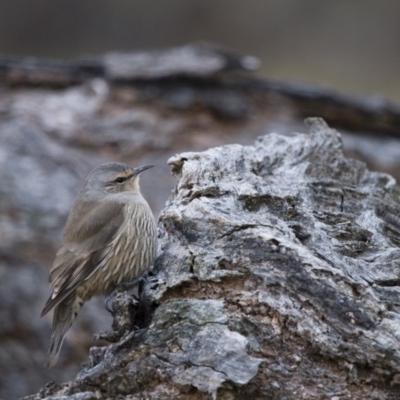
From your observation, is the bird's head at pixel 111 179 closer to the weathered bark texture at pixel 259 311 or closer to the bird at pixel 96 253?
the bird at pixel 96 253

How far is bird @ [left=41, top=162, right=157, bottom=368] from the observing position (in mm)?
4961

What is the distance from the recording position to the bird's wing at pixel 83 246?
505cm

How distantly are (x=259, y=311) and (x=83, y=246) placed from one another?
176cm

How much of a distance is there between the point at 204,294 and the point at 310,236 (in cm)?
64

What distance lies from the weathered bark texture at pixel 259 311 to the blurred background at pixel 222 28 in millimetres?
10624

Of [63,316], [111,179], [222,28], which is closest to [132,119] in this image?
[111,179]

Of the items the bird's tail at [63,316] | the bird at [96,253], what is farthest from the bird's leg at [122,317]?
the bird's tail at [63,316]

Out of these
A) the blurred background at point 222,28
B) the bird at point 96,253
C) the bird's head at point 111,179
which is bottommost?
the bird at point 96,253

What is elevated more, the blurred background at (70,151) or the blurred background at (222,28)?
the blurred background at (222,28)

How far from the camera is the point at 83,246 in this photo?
523cm

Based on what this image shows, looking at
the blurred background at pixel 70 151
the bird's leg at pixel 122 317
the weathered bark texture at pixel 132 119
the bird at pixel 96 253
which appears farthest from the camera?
the weathered bark texture at pixel 132 119

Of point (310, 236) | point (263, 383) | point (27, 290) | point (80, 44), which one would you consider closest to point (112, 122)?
point (27, 290)

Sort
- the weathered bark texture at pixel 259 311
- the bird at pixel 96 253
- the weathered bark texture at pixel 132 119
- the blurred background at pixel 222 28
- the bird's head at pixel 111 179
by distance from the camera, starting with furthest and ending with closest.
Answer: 1. the blurred background at pixel 222 28
2. the weathered bark texture at pixel 132 119
3. the bird's head at pixel 111 179
4. the bird at pixel 96 253
5. the weathered bark texture at pixel 259 311

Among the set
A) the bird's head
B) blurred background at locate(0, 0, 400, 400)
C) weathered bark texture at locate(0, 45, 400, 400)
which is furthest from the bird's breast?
weathered bark texture at locate(0, 45, 400, 400)
